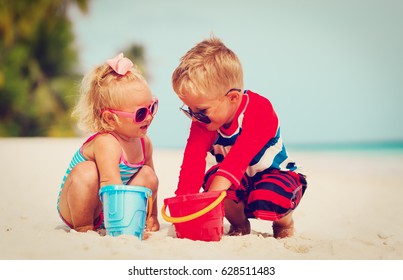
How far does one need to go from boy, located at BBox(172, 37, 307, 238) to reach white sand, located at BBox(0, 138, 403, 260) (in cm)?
16

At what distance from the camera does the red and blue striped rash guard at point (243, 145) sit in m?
2.14

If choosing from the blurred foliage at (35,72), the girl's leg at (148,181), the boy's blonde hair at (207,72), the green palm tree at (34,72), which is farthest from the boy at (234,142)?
the green palm tree at (34,72)

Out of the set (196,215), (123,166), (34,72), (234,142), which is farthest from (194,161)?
(34,72)

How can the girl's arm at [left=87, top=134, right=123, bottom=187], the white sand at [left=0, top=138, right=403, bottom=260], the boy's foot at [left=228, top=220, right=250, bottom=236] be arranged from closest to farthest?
the white sand at [left=0, top=138, right=403, bottom=260] < the girl's arm at [left=87, top=134, right=123, bottom=187] < the boy's foot at [left=228, top=220, right=250, bottom=236]

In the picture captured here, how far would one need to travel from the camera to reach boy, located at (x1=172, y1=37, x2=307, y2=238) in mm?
2117

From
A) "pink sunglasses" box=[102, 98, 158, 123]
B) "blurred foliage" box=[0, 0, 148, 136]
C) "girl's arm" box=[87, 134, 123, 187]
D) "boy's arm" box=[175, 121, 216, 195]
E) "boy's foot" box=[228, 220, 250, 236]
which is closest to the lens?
"girl's arm" box=[87, 134, 123, 187]

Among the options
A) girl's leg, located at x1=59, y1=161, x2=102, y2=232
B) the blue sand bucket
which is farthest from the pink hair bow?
the blue sand bucket

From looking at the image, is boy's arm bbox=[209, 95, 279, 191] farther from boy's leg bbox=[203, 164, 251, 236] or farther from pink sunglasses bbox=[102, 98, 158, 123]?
pink sunglasses bbox=[102, 98, 158, 123]

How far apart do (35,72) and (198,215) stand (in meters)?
13.0

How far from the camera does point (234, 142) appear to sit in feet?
7.37
